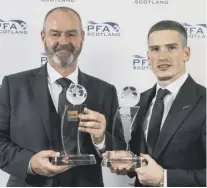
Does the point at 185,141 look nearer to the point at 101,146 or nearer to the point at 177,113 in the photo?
the point at 177,113

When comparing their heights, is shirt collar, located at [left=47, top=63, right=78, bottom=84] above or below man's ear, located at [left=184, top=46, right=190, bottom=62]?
below

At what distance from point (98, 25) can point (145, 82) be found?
34cm

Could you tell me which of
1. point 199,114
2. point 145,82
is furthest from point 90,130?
point 199,114

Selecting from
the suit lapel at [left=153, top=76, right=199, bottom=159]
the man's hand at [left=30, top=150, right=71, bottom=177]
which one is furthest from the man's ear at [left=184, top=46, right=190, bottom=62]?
the man's hand at [left=30, top=150, right=71, bottom=177]

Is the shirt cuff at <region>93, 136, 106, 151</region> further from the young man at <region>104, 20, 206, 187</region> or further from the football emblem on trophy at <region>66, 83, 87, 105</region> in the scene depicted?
the football emblem on trophy at <region>66, 83, 87, 105</region>

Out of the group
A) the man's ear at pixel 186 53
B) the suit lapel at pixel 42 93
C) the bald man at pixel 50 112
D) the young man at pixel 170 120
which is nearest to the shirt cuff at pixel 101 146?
the bald man at pixel 50 112

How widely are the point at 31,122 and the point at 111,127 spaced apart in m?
0.35

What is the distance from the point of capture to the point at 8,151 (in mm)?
1662

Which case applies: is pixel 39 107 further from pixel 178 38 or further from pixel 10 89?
pixel 178 38

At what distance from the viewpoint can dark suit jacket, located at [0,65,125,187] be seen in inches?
65.7

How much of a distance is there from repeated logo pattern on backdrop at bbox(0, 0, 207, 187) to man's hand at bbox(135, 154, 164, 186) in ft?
0.54

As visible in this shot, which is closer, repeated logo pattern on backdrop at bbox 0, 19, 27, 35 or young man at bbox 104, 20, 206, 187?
young man at bbox 104, 20, 206, 187

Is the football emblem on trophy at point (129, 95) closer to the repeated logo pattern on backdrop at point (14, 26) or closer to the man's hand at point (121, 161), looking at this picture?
the man's hand at point (121, 161)

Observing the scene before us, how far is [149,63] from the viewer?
1.74 meters
